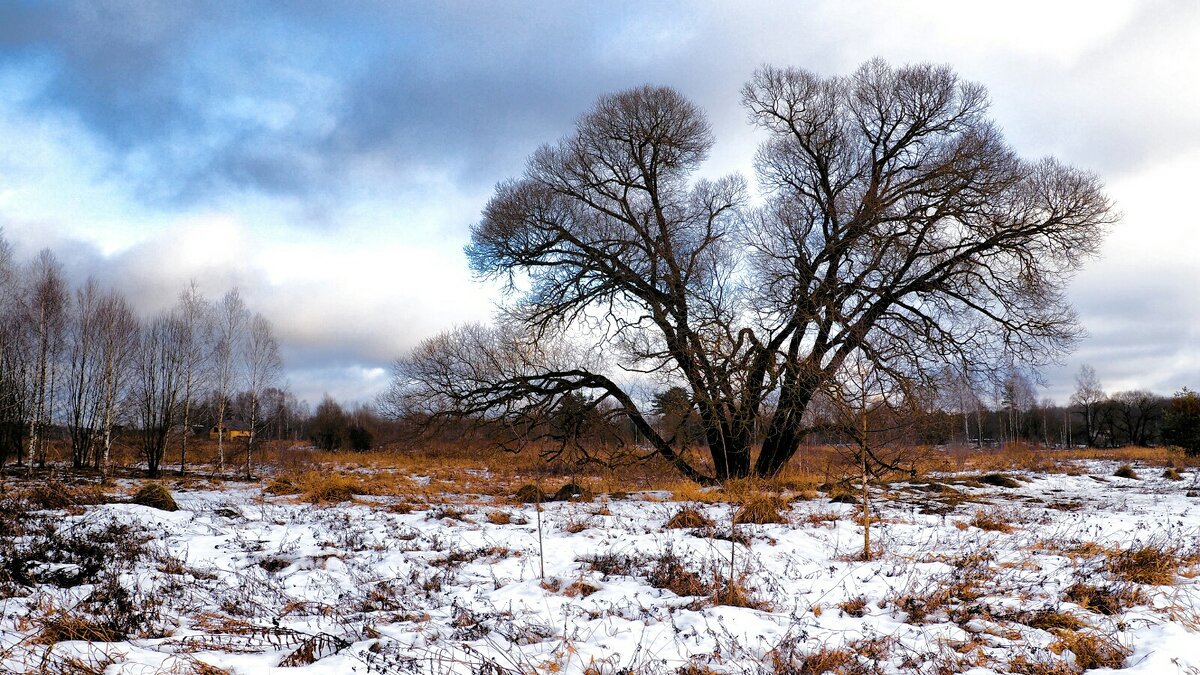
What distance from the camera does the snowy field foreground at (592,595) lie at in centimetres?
401

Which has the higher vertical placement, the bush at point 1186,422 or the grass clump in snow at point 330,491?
the bush at point 1186,422

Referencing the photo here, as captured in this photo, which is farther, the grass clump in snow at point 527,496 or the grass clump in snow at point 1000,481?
the grass clump in snow at point 1000,481

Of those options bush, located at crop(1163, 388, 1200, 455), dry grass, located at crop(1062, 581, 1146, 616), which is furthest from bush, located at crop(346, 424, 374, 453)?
bush, located at crop(1163, 388, 1200, 455)

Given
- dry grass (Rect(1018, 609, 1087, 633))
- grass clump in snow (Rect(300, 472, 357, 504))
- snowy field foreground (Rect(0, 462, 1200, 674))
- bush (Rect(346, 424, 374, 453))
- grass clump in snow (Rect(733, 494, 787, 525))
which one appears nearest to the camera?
snowy field foreground (Rect(0, 462, 1200, 674))

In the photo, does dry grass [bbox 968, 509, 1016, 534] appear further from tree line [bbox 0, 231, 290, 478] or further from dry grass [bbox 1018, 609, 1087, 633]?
tree line [bbox 0, 231, 290, 478]

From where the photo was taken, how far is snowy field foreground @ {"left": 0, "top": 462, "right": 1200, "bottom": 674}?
4.01 meters

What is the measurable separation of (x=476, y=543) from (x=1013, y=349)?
13.5 metres

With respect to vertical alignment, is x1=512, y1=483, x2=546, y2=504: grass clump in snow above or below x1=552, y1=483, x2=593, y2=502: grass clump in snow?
below

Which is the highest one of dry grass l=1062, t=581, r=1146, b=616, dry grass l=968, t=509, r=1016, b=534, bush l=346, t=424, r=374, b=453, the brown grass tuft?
dry grass l=1062, t=581, r=1146, b=616

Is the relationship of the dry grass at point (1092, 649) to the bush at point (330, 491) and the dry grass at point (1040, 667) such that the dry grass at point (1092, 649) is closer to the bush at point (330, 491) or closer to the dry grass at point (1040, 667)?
the dry grass at point (1040, 667)

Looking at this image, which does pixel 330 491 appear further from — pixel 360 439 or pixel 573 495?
pixel 360 439

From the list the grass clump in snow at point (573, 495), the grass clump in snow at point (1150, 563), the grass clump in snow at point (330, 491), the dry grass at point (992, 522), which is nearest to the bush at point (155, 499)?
the grass clump in snow at point (330, 491)

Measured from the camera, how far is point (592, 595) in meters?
5.68

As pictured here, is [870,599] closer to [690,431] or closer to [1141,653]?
[1141,653]
